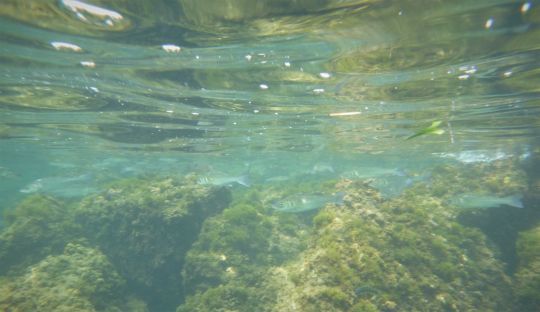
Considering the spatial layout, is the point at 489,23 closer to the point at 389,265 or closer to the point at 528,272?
the point at 389,265

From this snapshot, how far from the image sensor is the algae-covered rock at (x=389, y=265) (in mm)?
7613

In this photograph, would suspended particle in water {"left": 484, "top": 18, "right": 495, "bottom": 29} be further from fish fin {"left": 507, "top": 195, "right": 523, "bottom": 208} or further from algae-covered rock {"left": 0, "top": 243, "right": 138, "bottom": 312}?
algae-covered rock {"left": 0, "top": 243, "right": 138, "bottom": 312}

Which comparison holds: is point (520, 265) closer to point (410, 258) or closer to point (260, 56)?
point (410, 258)

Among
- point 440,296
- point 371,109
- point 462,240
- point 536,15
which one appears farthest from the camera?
point 371,109

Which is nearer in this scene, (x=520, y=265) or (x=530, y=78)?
(x=520, y=265)

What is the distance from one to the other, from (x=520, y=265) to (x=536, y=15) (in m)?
7.62

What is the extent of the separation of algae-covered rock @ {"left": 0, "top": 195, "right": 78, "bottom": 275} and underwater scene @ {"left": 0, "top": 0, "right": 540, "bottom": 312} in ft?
0.25

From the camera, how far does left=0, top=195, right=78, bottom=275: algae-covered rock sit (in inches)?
523

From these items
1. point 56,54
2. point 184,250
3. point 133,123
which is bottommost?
point 184,250

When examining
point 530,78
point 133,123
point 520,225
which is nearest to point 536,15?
point 530,78

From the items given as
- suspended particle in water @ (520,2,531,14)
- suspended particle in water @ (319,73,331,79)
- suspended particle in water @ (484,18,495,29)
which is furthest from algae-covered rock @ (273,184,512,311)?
suspended particle in water @ (520,2,531,14)

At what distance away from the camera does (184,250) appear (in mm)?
13500

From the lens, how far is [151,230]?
13398mm

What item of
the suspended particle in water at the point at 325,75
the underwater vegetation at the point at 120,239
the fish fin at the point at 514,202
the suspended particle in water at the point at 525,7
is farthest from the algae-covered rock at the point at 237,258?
the suspended particle in water at the point at 525,7
